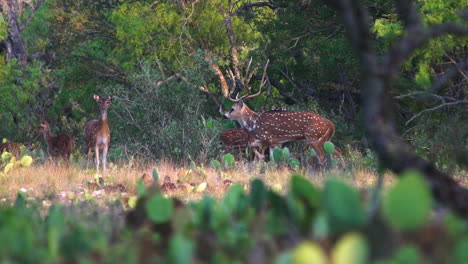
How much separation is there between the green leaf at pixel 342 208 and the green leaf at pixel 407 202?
150 millimetres

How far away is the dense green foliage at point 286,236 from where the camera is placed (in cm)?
222

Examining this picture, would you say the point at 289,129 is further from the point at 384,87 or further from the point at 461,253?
the point at 461,253

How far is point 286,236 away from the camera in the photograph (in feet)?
9.28

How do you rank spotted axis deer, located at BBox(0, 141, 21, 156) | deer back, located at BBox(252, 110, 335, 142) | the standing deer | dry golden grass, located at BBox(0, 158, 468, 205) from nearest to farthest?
dry golden grass, located at BBox(0, 158, 468, 205), spotted axis deer, located at BBox(0, 141, 21, 156), deer back, located at BBox(252, 110, 335, 142), the standing deer

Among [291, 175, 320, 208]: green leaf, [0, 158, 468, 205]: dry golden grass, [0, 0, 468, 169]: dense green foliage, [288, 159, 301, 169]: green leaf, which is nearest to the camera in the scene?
[291, 175, 320, 208]: green leaf

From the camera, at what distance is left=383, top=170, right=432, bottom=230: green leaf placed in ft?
7.30

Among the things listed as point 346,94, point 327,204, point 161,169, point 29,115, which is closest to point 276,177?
point 161,169

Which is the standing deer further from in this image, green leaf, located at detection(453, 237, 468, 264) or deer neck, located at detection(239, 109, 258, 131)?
green leaf, located at detection(453, 237, 468, 264)

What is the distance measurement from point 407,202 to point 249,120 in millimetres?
13131

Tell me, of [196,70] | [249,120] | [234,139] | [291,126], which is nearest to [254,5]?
[196,70]

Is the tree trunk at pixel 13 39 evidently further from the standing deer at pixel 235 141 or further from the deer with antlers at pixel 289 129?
the deer with antlers at pixel 289 129

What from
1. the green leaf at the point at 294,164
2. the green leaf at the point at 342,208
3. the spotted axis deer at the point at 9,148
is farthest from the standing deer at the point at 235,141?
the green leaf at the point at 342,208

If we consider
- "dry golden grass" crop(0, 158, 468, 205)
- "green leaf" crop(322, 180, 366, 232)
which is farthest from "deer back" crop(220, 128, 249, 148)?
"green leaf" crop(322, 180, 366, 232)

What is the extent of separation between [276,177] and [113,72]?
15436 millimetres
